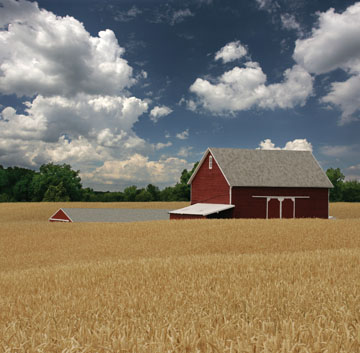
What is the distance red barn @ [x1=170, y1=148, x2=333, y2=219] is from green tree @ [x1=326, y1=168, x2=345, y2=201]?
74123 mm

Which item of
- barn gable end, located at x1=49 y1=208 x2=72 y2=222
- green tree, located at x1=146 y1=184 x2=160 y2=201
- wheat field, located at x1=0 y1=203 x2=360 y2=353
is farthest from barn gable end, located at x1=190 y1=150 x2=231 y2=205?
green tree, located at x1=146 y1=184 x2=160 y2=201

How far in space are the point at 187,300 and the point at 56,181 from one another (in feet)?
329

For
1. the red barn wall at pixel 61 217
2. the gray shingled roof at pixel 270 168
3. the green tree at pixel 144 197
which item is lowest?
the red barn wall at pixel 61 217

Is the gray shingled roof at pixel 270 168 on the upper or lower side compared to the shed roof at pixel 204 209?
upper

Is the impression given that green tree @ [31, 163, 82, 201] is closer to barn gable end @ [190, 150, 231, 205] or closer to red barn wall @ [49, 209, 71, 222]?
red barn wall @ [49, 209, 71, 222]

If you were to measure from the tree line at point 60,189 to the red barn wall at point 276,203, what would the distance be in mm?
53000

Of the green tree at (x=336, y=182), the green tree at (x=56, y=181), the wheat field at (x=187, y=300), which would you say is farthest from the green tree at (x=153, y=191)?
the wheat field at (x=187, y=300)

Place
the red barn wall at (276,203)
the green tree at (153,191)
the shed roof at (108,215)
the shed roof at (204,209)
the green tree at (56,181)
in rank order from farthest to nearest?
the green tree at (153,191)
the green tree at (56,181)
the shed roof at (108,215)
the red barn wall at (276,203)
the shed roof at (204,209)

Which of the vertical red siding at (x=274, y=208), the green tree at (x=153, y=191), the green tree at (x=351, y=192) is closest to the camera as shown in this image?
the vertical red siding at (x=274, y=208)

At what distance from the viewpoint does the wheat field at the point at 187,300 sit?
3.43 metres

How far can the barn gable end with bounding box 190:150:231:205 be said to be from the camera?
39.7 meters

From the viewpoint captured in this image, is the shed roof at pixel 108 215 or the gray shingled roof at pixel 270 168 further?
the shed roof at pixel 108 215

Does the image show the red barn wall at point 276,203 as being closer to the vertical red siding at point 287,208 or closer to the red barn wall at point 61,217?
the vertical red siding at point 287,208

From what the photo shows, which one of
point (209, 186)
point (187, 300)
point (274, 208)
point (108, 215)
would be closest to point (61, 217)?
point (108, 215)
